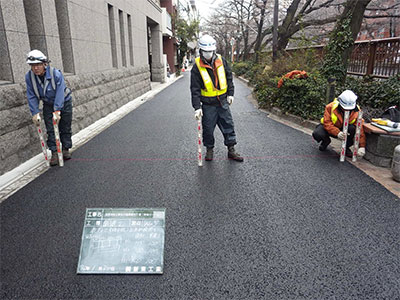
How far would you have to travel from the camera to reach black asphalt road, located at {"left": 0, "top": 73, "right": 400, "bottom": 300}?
8.82 feet

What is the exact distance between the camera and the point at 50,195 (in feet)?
14.6

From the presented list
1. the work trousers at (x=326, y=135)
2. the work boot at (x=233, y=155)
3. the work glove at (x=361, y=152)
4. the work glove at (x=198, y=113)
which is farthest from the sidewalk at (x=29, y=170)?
the work glove at (x=361, y=152)

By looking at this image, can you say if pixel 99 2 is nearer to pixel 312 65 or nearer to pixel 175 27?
pixel 312 65

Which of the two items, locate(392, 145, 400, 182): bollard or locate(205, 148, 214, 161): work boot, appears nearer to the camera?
locate(392, 145, 400, 182): bollard

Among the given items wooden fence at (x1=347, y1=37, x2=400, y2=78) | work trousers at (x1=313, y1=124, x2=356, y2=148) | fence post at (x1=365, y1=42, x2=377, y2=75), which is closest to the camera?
work trousers at (x1=313, y1=124, x2=356, y2=148)

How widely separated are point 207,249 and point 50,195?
8.18 feet

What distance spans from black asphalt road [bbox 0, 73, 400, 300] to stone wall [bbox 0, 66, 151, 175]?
2.53ft

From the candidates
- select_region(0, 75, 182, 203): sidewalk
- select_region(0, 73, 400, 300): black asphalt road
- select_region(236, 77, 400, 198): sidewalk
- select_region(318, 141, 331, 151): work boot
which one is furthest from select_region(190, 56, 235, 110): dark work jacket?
select_region(0, 75, 182, 203): sidewalk

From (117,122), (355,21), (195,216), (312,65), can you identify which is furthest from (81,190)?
(312,65)

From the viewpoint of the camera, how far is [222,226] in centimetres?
362

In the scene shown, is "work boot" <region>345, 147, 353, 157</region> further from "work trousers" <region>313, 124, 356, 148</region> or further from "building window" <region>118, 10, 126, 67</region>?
"building window" <region>118, 10, 126, 67</region>

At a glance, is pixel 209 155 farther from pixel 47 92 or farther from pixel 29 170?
pixel 29 170

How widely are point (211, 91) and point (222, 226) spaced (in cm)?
264

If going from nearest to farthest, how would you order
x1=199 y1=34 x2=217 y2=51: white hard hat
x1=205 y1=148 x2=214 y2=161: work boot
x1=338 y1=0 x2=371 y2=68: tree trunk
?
x1=199 y1=34 x2=217 y2=51: white hard hat
x1=205 y1=148 x2=214 y2=161: work boot
x1=338 y1=0 x2=371 y2=68: tree trunk
